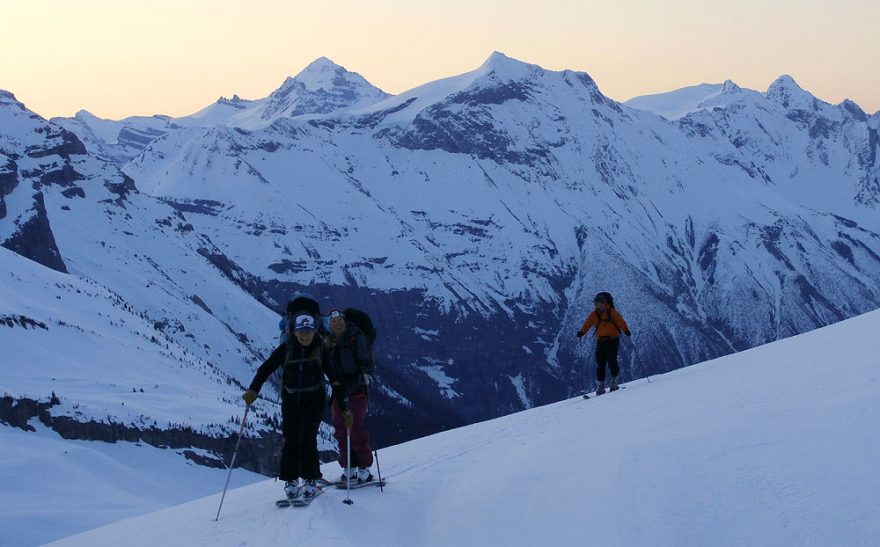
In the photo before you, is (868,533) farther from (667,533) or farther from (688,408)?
(688,408)

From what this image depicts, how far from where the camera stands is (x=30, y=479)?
136ft

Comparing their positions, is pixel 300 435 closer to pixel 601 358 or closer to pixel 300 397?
pixel 300 397

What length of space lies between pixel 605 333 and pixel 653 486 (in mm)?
13112

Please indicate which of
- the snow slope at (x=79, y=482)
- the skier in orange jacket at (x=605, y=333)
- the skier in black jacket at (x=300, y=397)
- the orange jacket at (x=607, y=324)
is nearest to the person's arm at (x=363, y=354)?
the skier in black jacket at (x=300, y=397)

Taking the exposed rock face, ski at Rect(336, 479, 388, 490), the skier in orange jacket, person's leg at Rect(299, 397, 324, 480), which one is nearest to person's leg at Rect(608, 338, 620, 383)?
the skier in orange jacket

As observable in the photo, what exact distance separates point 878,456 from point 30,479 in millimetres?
38663

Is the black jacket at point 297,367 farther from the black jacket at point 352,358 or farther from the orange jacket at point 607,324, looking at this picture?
the orange jacket at point 607,324

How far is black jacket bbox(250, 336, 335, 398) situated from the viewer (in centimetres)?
1308

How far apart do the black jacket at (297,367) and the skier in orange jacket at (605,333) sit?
11.3m

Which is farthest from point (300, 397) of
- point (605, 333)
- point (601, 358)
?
point (601, 358)

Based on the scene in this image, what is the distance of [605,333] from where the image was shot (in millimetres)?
23625

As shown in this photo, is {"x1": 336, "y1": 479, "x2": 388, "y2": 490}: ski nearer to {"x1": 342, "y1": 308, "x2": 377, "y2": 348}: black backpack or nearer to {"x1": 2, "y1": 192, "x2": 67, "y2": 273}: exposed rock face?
{"x1": 342, "y1": 308, "x2": 377, "y2": 348}: black backpack

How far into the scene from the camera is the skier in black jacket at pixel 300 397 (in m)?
13.1

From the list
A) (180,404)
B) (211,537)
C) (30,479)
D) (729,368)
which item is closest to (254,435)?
(180,404)
